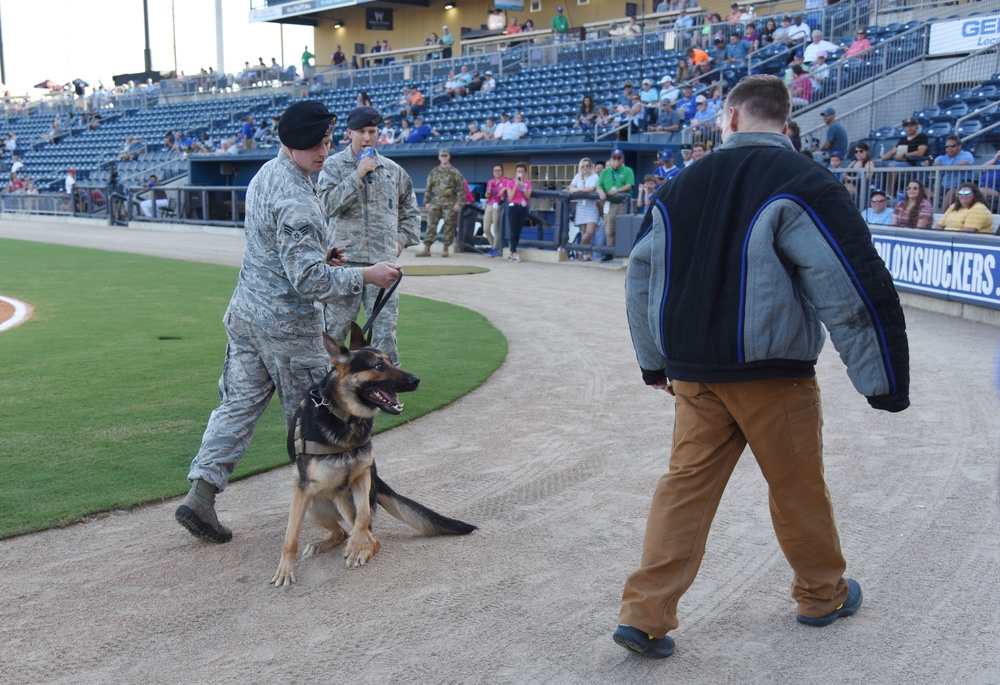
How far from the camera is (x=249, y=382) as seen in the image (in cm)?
428

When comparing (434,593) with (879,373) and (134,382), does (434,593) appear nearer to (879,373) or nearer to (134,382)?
(879,373)

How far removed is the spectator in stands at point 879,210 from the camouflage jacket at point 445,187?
26.9 feet

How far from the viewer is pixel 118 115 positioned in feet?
148

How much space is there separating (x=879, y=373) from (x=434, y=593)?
188cm

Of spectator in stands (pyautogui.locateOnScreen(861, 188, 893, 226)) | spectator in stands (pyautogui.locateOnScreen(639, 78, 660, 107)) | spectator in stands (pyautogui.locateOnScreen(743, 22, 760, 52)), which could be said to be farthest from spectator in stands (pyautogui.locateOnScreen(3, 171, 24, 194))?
spectator in stands (pyautogui.locateOnScreen(861, 188, 893, 226))

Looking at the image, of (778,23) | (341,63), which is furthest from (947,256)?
(341,63)

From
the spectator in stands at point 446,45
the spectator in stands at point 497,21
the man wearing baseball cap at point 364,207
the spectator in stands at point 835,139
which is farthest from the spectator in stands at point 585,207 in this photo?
the spectator in stands at point 446,45

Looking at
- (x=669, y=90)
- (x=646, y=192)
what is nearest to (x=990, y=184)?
(x=646, y=192)

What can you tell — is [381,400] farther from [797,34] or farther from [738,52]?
[738,52]

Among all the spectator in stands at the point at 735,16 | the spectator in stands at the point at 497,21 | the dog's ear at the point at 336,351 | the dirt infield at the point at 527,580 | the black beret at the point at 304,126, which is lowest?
the dirt infield at the point at 527,580

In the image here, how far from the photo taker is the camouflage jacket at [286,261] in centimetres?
395

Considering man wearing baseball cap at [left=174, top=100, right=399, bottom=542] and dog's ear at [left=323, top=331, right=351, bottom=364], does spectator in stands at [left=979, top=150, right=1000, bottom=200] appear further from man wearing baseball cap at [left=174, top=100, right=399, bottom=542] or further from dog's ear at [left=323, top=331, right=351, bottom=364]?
dog's ear at [left=323, top=331, right=351, bottom=364]

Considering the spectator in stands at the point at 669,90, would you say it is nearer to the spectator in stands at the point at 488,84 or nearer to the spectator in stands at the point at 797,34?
the spectator in stands at the point at 797,34

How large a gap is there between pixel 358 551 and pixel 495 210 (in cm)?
1492
